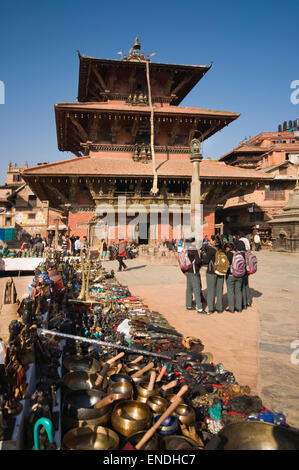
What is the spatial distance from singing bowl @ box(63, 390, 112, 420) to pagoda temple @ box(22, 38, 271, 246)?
17743 millimetres

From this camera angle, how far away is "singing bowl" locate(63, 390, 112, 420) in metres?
2.51

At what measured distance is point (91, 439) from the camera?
91.4 inches

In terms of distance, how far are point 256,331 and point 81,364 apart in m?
3.73

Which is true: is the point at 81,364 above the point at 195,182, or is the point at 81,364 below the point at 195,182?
below

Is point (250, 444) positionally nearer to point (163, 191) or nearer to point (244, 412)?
point (244, 412)

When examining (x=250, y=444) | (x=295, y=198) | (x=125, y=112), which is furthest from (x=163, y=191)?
(x=250, y=444)

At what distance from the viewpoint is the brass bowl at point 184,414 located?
2.68 metres

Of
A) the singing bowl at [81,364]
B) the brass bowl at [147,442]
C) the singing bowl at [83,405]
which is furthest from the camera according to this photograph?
the singing bowl at [81,364]

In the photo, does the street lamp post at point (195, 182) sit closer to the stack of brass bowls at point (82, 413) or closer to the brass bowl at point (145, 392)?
the brass bowl at point (145, 392)

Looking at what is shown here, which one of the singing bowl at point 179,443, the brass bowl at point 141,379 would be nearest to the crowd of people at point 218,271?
the brass bowl at point 141,379

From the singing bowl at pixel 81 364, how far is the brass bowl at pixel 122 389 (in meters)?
0.52

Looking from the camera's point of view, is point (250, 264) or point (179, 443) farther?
point (250, 264)

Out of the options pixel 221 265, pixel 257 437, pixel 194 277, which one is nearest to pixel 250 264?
pixel 221 265

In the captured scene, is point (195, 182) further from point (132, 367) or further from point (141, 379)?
point (141, 379)
